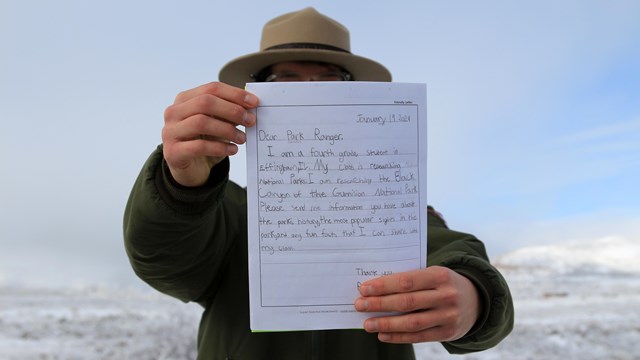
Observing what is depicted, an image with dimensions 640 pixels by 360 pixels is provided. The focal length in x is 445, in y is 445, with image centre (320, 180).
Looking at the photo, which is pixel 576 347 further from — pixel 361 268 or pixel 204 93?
pixel 204 93

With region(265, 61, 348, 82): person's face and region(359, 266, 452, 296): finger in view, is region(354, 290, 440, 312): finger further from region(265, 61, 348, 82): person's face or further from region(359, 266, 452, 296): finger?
region(265, 61, 348, 82): person's face

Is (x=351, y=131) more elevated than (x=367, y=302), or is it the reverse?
(x=351, y=131)

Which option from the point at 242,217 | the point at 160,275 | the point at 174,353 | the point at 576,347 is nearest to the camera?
the point at 160,275

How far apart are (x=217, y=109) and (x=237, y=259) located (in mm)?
759

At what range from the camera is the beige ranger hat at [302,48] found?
2.02 meters

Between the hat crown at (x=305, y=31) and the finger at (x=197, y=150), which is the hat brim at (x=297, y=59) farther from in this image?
the finger at (x=197, y=150)

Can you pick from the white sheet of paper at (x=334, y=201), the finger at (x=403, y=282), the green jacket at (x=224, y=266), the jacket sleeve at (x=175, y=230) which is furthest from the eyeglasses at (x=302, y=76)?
the finger at (x=403, y=282)

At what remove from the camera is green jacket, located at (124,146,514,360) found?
1292 mm

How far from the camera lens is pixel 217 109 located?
1.14 metres

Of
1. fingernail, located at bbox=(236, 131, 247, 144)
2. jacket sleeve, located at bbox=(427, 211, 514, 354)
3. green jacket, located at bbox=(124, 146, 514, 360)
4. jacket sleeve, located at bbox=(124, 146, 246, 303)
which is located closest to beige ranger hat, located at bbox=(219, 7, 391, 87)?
green jacket, located at bbox=(124, 146, 514, 360)

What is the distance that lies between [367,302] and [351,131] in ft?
1.51

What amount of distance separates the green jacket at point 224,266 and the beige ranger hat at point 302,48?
2.03ft

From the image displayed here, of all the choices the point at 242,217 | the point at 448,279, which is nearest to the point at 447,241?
the point at 448,279

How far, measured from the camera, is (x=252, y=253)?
1215 mm
